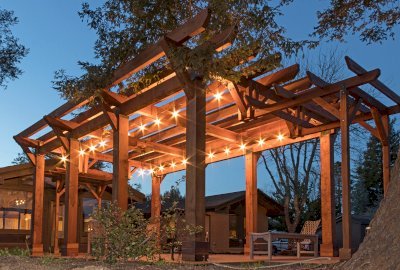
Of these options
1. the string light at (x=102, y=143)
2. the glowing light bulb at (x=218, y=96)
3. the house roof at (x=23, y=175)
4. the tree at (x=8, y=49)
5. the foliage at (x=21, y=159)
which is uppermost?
the tree at (x=8, y=49)

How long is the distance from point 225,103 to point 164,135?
316cm

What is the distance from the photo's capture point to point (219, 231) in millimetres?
20016

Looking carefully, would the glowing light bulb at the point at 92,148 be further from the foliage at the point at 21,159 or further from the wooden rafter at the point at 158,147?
the foliage at the point at 21,159

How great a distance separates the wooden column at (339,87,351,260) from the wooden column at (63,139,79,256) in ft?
19.2

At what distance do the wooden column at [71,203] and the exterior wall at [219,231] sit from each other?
8.38 metres

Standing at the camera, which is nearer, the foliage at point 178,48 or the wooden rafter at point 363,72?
the foliage at point 178,48

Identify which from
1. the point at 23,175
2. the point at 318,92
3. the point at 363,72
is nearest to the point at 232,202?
the point at 23,175

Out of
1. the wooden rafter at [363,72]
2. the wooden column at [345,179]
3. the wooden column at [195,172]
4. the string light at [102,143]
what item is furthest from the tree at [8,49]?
the wooden rafter at [363,72]

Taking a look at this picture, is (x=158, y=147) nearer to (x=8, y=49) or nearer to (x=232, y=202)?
(x=8, y=49)

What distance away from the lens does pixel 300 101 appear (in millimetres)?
9422

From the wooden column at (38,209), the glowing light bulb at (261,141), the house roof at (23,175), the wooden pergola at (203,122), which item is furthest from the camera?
the house roof at (23,175)

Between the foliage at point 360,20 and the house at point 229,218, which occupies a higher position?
the foliage at point 360,20

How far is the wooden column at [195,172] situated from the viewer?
7.39 meters

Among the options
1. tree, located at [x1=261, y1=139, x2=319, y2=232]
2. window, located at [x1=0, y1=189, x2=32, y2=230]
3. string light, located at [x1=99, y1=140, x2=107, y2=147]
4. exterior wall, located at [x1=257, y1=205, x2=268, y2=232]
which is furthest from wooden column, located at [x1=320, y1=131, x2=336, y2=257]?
window, located at [x1=0, y1=189, x2=32, y2=230]
